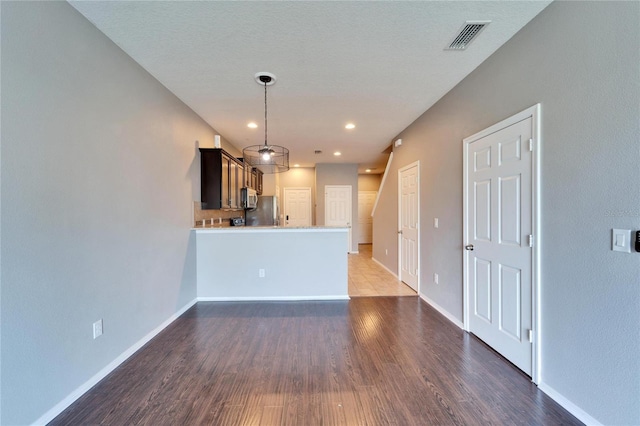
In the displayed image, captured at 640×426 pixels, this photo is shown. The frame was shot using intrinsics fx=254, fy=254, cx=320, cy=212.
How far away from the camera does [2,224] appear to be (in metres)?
1.34

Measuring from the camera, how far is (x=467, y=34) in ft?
6.52

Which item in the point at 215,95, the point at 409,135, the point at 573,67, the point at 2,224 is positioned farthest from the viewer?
the point at 409,135

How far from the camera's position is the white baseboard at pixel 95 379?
5.12 feet

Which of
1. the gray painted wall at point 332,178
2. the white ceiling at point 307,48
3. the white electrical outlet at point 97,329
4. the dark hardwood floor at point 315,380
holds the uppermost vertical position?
the white ceiling at point 307,48

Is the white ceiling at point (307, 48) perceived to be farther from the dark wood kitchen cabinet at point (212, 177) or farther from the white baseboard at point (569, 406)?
the white baseboard at point (569, 406)

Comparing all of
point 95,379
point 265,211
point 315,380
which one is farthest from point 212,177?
point 315,380

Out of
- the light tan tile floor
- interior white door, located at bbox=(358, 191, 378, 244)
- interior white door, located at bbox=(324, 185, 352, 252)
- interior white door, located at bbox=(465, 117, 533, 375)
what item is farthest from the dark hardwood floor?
interior white door, located at bbox=(358, 191, 378, 244)

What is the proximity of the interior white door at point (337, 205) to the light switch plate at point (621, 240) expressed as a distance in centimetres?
602

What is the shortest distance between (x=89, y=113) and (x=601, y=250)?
346cm

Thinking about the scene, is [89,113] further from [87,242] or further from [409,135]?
[409,135]

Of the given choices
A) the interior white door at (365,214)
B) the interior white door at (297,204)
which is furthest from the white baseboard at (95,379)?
the interior white door at (365,214)

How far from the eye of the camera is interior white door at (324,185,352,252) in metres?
7.34

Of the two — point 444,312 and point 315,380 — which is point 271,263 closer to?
point 315,380

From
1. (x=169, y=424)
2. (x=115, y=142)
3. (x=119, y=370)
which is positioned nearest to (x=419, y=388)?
(x=169, y=424)
